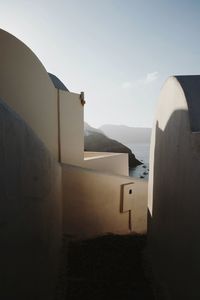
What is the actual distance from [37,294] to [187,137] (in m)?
2.77

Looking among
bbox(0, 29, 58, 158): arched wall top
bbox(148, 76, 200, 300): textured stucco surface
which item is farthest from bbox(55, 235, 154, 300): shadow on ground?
bbox(0, 29, 58, 158): arched wall top

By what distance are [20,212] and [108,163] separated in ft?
36.2

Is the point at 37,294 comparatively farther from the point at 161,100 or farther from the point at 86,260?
the point at 161,100

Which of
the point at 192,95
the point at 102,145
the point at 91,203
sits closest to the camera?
the point at 192,95

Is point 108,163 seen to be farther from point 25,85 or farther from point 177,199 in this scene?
point 177,199

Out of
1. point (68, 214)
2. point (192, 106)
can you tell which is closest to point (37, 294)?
point (192, 106)

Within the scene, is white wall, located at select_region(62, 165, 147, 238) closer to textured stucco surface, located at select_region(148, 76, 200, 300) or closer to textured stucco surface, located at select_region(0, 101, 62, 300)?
textured stucco surface, located at select_region(148, 76, 200, 300)

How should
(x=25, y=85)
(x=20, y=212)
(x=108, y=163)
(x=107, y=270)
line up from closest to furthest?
(x=20, y=212), (x=107, y=270), (x=25, y=85), (x=108, y=163)

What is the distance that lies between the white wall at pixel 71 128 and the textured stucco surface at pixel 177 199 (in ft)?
16.8

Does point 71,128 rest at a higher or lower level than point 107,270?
higher

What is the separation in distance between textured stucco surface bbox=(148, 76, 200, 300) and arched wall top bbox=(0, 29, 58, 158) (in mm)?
3530

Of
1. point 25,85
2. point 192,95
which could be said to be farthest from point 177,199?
point 25,85

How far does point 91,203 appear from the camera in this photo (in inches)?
339

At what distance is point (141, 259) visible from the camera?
634cm
